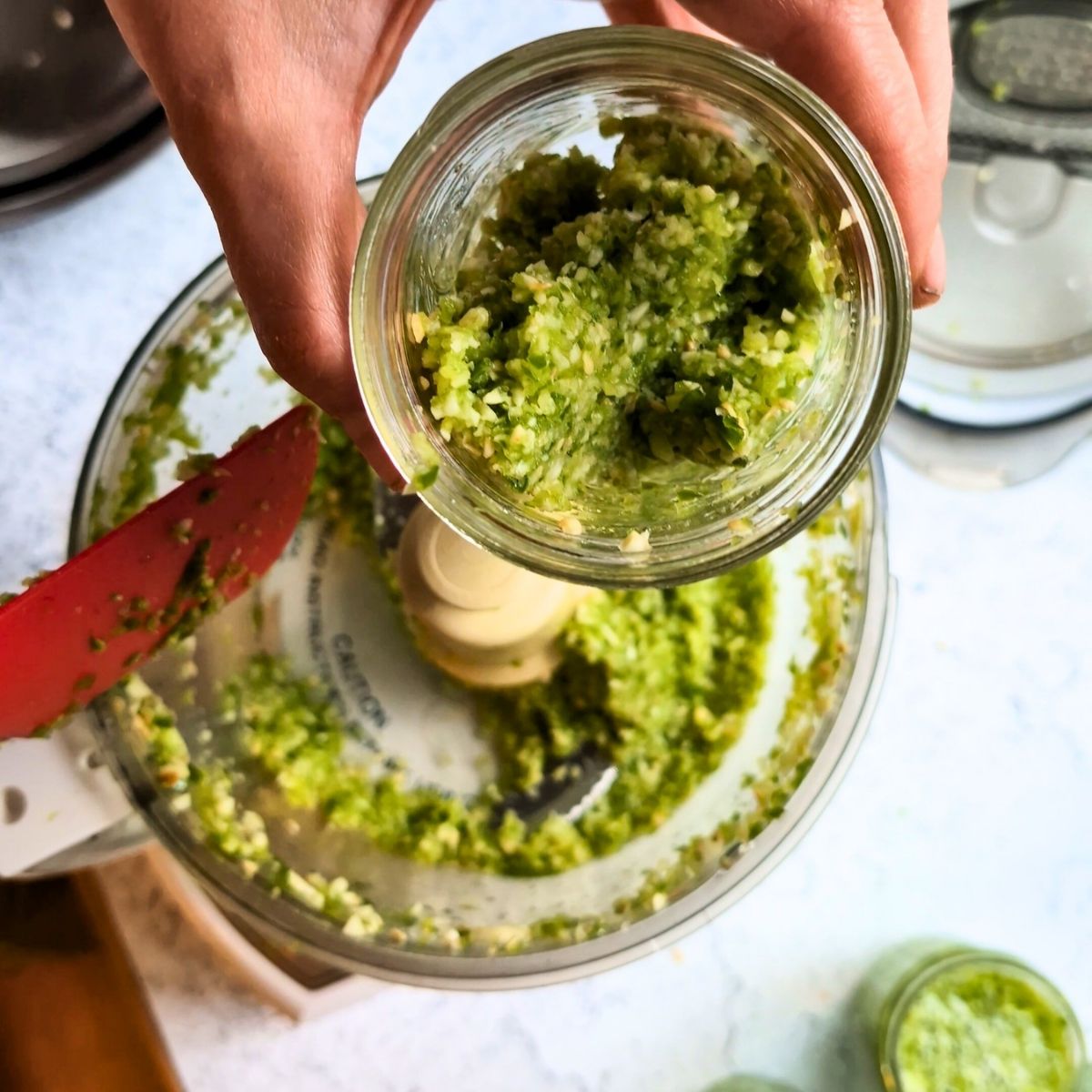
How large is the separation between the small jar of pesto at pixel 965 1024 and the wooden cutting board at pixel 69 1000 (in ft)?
2.22

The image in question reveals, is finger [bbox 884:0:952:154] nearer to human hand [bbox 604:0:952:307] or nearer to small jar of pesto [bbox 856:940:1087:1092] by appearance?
human hand [bbox 604:0:952:307]

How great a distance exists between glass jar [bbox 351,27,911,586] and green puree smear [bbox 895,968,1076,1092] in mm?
599

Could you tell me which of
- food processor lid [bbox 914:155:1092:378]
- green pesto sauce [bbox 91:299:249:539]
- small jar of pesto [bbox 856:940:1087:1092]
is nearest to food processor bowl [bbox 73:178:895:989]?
green pesto sauce [bbox 91:299:249:539]

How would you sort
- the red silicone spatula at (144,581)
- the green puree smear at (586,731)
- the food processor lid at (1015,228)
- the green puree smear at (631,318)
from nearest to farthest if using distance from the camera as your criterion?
1. the green puree smear at (631,318)
2. the red silicone spatula at (144,581)
3. the green puree smear at (586,731)
4. the food processor lid at (1015,228)

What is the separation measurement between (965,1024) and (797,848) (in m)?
0.24

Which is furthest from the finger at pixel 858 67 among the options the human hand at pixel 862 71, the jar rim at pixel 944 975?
the jar rim at pixel 944 975

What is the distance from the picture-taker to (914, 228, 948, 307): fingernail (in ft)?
2.48

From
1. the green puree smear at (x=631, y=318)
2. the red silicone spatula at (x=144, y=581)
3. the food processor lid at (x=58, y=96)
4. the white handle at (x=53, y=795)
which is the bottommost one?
the white handle at (x=53, y=795)

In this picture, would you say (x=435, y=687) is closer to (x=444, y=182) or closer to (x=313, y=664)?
(x=313, y=664)

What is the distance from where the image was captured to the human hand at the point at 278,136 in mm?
585

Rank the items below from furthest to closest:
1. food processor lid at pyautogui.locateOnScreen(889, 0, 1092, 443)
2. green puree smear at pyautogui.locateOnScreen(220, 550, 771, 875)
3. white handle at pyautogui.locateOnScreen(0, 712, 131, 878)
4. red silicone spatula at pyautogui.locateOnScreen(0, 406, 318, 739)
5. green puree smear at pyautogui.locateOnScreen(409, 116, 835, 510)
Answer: food processor lid at pyautogui.locateOnScreen(889, 0, 1092, 443) → green puree smear at pyautogui.locateOnScreen(220, 550, 771, 875) → white handle at pyautogui.locateOnScreen(0, 712, 131, 878) → red silicone spatula at pyautogui.locateOnScreen(0, 406, 318, 739) → green puree smear at pyautogui.locateOnScreen(409, 116, 835, 510)

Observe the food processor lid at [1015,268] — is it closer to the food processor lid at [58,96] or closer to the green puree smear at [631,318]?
the green puree smear at [631,318]

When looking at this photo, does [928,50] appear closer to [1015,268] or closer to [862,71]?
[862,71]

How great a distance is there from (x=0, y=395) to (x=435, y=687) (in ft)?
1.65
